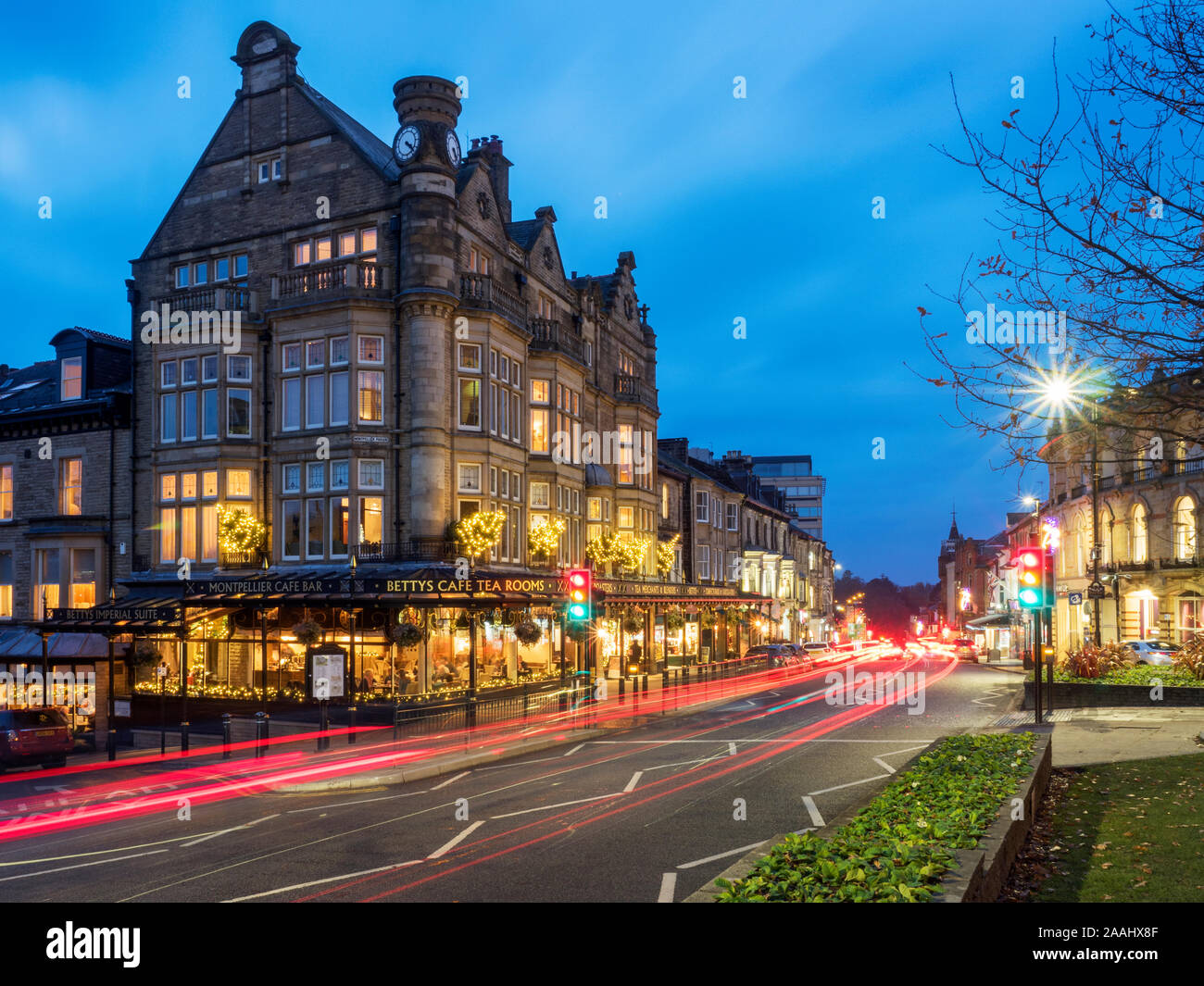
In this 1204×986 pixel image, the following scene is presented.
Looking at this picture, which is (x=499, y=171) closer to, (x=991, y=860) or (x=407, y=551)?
(x=407, y=551)

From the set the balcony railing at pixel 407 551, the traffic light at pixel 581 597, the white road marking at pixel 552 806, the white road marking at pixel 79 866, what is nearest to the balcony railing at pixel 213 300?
the balcony railing at pixel 407 551

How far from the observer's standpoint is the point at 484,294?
33.6 m

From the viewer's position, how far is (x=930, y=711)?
3122cm

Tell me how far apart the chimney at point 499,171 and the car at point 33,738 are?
24.9 metres

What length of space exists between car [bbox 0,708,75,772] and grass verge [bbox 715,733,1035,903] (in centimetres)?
1837

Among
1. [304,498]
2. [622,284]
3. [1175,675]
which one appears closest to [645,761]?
[304,498]

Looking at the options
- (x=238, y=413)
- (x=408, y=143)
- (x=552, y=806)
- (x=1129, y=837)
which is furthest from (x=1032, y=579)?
(x=238, y=413)

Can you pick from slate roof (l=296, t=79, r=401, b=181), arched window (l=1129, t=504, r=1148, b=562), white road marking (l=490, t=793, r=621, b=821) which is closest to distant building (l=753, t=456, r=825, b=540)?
arched window (l=1129, t=504, r=1148, b=562)

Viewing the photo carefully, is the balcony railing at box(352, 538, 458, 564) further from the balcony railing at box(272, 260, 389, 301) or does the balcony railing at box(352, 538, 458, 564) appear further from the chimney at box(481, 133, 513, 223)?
the chimney at box(481, 133, 513, 223)

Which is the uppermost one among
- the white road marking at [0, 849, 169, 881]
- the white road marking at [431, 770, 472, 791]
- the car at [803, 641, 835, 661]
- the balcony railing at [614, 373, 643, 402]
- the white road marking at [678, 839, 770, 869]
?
the balcony railing at [614, 373, 643, 402]

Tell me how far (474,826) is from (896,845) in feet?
24.3

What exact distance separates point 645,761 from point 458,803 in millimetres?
6122

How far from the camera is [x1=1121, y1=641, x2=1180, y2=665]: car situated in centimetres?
4172
